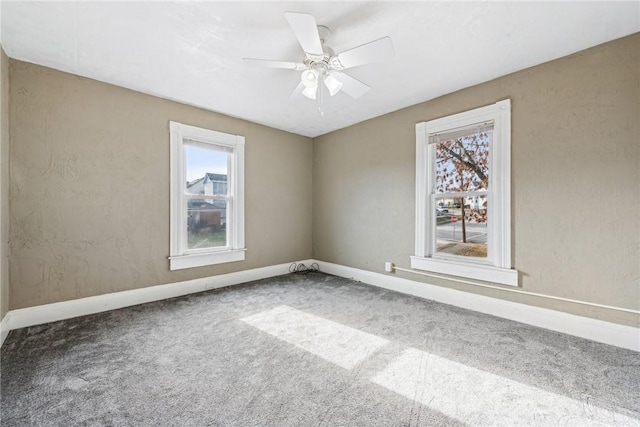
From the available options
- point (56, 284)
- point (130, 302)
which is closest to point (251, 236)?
point (130, 302)

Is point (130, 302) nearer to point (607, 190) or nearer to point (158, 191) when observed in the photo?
point (158, 191)

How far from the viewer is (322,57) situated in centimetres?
206

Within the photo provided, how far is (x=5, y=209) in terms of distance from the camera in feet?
7.55

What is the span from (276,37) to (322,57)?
0.42 meters

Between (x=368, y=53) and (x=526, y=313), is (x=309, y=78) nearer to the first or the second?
(x=368, y=53)

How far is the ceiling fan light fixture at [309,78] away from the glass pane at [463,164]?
6.11 feet

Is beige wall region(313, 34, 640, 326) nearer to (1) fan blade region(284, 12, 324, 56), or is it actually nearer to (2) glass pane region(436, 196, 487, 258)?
(2) glass pane region(436, 196, 487, 258)

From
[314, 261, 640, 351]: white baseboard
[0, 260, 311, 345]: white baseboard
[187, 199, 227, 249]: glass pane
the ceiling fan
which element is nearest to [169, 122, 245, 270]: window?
[187, 199, 227, 249]: glass pane

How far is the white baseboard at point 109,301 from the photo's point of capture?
7.91ft

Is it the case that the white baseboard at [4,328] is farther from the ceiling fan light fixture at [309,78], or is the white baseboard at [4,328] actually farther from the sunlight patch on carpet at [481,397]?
the ceiling fan light fixture at [309,78]

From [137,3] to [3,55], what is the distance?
1.58m

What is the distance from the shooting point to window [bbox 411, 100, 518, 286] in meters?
2.70

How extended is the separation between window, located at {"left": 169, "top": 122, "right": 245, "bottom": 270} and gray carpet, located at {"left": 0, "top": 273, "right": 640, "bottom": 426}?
991 millimetres

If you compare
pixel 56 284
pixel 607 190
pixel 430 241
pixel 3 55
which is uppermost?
pixel 3 55
